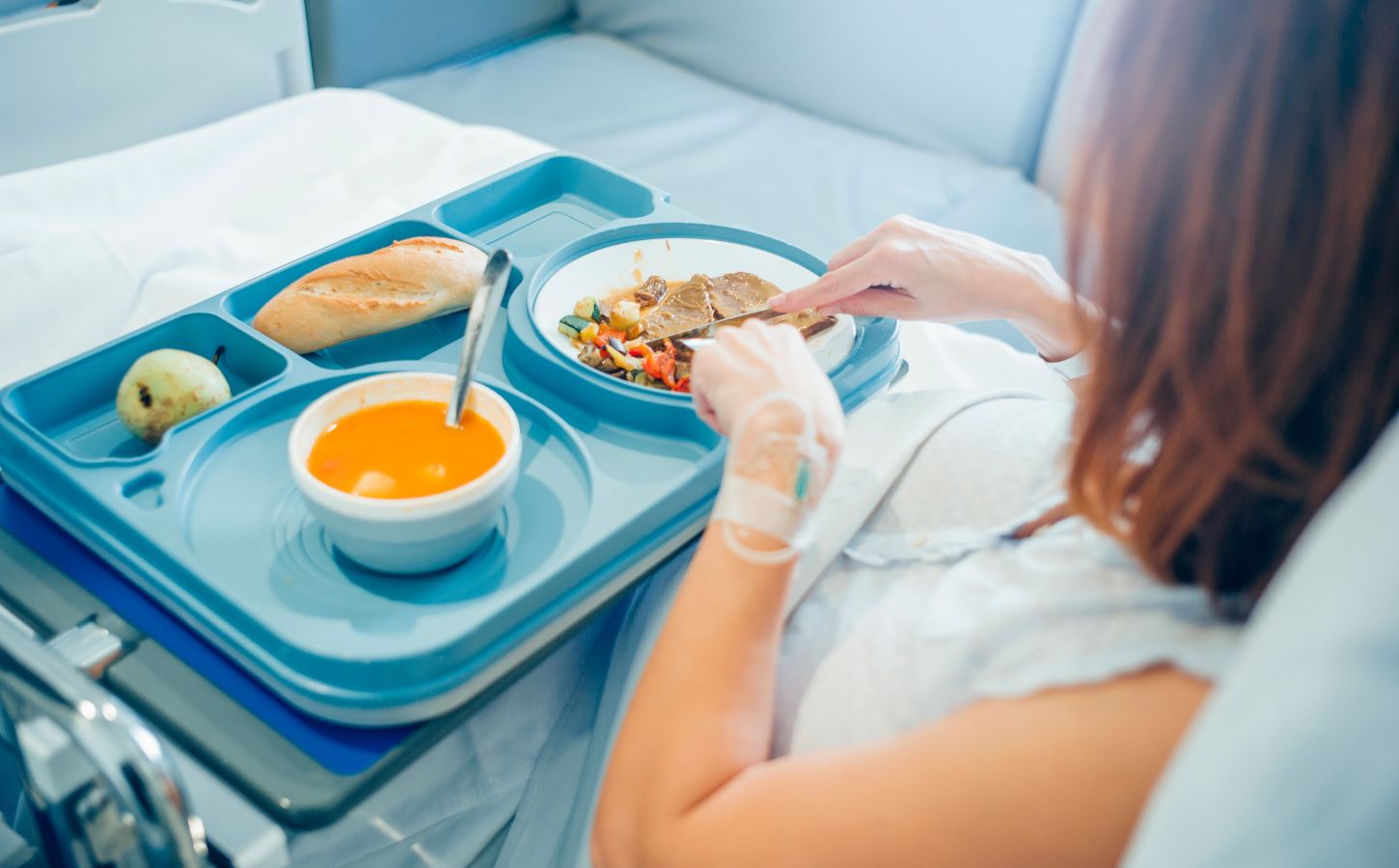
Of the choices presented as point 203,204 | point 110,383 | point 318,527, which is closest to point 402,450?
point 318,527

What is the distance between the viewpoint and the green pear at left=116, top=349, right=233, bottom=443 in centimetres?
A: 91

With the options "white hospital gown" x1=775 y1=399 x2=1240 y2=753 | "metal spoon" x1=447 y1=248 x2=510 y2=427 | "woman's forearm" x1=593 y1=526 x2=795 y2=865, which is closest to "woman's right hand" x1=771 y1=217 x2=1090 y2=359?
"white hospital gown" x1=775 y1=399 x2=1240 y2=753

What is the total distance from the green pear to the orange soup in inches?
6.7

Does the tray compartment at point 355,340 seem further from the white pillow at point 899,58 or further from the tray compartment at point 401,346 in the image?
the white pillow at point 899,58

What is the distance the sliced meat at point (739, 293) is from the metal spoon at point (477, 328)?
277mm

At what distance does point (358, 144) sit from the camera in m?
1.62

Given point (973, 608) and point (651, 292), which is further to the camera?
point (651, 292)

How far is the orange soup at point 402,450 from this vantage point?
2.65ft

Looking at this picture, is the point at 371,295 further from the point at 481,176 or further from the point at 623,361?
the point at 481,176

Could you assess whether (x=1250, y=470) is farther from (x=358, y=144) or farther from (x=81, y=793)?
(x=358, y=144)

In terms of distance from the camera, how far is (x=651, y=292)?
119 cm

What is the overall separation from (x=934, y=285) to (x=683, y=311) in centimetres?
27

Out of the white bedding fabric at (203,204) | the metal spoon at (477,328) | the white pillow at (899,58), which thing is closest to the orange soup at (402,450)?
the metal spoon at (477,328)

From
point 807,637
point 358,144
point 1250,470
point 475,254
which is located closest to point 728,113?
point 358,144
